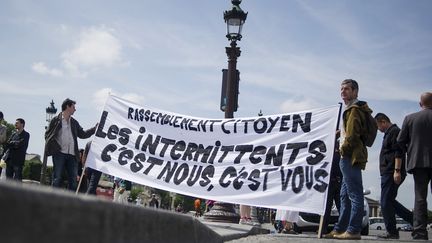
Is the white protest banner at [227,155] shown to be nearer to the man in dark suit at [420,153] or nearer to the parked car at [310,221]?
the man in dark suit at [420,153]

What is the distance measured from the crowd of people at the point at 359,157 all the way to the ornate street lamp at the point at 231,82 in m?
0.96

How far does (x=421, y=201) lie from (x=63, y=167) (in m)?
5.24

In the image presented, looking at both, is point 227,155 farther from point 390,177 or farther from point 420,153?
point 420,153

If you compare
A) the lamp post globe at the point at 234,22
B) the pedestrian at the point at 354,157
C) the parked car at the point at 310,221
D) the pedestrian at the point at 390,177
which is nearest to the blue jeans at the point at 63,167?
the lamp post globe at the point at 234,22

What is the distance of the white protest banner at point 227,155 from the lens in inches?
224

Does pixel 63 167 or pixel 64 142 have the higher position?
pixel 64 142

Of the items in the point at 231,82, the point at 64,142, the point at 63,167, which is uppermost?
the point at 231,82

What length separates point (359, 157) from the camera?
524 cm

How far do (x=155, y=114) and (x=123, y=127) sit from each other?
0.54m

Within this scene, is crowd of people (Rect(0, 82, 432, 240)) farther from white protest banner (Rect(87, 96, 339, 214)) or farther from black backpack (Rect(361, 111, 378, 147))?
white protest banner (Rect(87, 96, 339, 214))

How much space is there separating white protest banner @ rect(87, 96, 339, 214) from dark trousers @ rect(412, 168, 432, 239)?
4.05 ft

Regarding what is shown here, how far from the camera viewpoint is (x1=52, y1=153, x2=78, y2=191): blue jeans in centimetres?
702

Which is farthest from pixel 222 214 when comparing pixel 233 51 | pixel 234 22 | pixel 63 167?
pixel 234 22

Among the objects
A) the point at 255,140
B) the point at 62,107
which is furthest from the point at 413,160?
the point at 62,107
